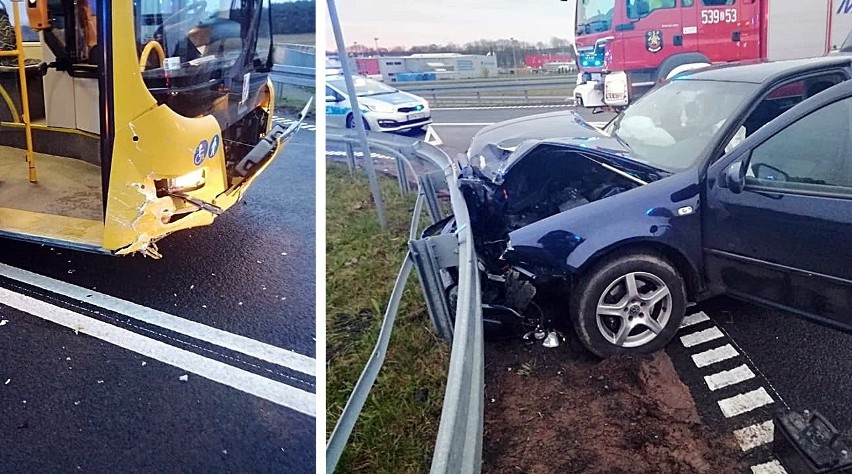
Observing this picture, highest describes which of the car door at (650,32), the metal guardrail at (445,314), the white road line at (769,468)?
the car door at (650,32)

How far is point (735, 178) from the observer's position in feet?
5.89

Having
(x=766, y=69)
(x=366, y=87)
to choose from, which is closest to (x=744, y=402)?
(x=766, y=69)

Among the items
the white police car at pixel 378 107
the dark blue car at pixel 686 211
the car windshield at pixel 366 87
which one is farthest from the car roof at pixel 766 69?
the car windshield at pixel 366 87

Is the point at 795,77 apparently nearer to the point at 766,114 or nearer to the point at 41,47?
the point at 766,114

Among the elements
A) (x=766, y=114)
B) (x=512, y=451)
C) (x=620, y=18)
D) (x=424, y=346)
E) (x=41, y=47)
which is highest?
(x=620, y=18)

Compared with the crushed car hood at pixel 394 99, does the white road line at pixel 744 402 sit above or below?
below

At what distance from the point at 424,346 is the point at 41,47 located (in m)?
1.80

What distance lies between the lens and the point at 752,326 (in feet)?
6.34

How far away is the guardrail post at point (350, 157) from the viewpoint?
1504 millimetres

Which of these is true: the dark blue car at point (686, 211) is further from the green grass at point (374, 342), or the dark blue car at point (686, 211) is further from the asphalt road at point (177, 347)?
the asphalt road at point (177, 347)

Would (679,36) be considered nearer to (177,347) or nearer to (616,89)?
(616,89)

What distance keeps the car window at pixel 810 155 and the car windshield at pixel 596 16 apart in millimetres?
1594

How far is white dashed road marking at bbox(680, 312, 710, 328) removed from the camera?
204 cm

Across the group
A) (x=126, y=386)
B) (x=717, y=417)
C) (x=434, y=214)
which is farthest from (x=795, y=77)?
(x=126, y=386)
